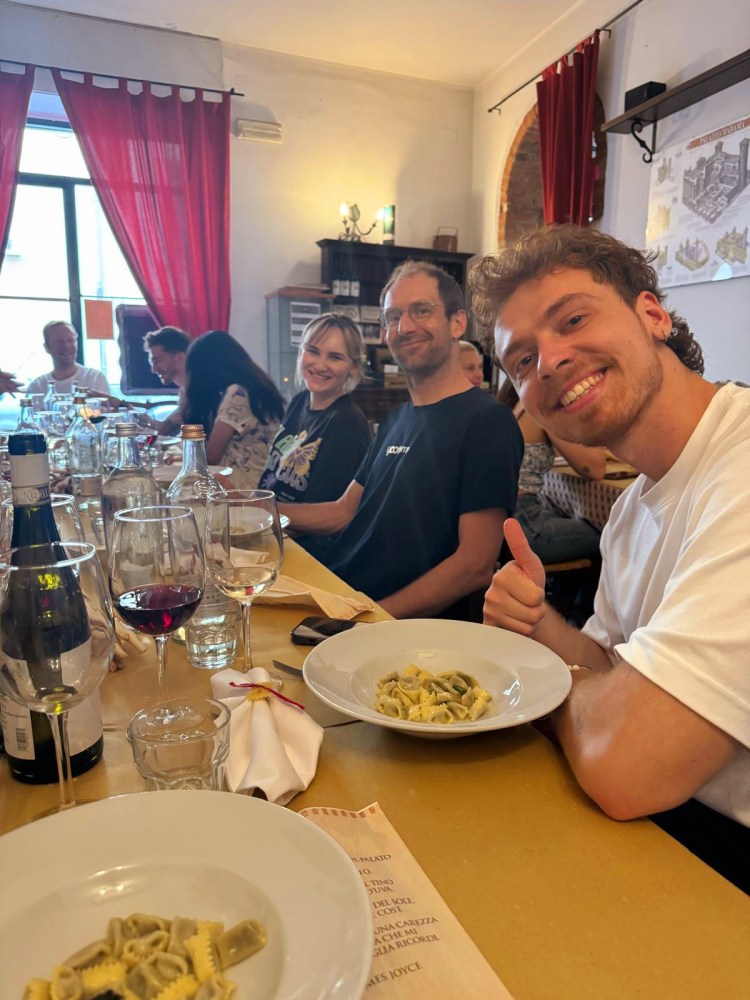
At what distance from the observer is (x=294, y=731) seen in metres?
0.74

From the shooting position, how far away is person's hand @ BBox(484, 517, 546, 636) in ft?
3.27

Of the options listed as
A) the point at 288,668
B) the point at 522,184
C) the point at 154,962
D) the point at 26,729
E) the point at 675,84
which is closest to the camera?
the point at 154,962

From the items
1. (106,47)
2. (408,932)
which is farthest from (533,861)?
(106,47)

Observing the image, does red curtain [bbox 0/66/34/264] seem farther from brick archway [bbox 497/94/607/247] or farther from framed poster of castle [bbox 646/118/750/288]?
framed poster of castle [bbox 646/118/750/288]

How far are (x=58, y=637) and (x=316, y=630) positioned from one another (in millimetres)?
496

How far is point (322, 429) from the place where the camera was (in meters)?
2.44

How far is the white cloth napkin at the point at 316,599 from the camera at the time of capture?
118cm

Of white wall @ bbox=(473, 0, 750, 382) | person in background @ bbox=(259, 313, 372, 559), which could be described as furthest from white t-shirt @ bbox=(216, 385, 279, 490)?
white wall @ bbox=(473, 0, 750, 382)

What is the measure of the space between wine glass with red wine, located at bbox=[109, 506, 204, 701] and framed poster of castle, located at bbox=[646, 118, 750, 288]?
2.96 m

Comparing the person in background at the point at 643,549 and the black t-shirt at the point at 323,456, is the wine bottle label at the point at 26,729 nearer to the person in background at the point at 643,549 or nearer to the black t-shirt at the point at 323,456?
the person in background at the point at 643,549

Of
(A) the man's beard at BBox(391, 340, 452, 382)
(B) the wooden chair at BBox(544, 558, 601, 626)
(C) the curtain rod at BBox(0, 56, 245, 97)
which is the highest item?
(C) the curtain rod at BBox(0, 56, 245, 97)

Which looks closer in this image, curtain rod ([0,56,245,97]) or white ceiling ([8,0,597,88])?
white ceiling ([8,0,597,88])

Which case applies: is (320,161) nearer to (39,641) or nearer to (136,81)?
(136,81)

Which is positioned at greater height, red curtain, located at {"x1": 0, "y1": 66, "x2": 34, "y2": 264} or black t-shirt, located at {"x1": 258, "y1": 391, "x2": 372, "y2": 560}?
red curtain, located at {"x1": 0, "y1": 66, "x2": 34, "y2": 264}
